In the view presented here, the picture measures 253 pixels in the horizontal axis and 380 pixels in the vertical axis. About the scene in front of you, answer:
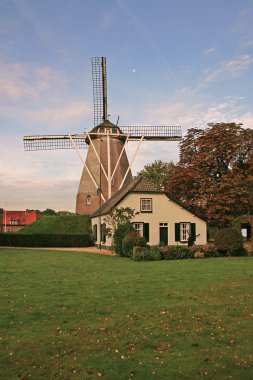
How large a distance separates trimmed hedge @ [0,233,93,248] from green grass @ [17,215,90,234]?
4.19 m

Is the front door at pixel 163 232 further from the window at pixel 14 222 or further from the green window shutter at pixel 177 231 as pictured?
the window at pixel 14 222

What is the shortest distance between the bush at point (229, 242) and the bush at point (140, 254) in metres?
5.63

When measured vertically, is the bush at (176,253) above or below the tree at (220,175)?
below

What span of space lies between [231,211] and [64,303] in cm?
2576

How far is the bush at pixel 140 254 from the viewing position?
23.2 metres

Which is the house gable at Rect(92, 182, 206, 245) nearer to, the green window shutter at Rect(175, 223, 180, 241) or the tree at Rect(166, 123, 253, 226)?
the green window shutter at Rect(175, 223, 180, 241)

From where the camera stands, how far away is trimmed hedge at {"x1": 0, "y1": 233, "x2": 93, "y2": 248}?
39469mm

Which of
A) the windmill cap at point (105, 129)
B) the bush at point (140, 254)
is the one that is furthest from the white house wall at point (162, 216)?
the windmill cap at point (105, 129)

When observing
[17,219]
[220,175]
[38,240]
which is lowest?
[38,240]

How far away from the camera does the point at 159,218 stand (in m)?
32.8

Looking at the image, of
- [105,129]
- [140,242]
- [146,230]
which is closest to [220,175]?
[146,230]

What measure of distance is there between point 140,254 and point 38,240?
19.1 metres

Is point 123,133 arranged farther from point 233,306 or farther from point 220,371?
point 220,371

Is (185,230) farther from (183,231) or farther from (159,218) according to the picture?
(159,218)
